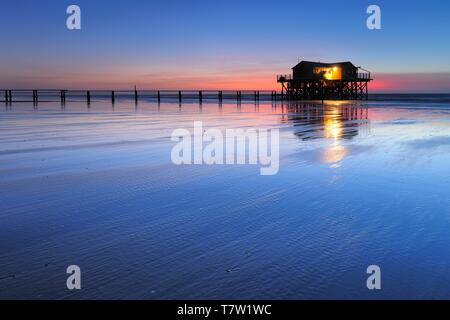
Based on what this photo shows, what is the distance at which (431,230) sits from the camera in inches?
206

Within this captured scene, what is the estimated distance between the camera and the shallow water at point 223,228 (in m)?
3.79

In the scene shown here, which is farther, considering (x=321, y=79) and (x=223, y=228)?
(x=321, y=79)

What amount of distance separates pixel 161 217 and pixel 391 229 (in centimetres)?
281

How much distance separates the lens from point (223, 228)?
210 inches

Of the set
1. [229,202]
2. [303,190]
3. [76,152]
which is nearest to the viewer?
[229,202]

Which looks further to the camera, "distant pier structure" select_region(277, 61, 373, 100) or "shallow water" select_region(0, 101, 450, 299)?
"distant pier structure" select_region(277, 61, 373, 100)

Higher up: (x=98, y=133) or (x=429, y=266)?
(x=98, y=133)

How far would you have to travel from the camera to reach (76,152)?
11312 millimetres

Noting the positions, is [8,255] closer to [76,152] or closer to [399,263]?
[399,263]

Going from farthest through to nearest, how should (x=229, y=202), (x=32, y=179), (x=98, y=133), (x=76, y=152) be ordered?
(x=98, y=133)
(x=76, y=152)
(x=32, y=179)
(x=229, y=202)

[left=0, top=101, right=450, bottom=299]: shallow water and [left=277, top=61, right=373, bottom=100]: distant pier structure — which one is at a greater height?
[left=277, top=61, right=373, bottom=100]: distant pier structure

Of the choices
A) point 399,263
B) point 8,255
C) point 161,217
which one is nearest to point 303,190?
point 161,217

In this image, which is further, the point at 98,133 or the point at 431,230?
the point at 98,133

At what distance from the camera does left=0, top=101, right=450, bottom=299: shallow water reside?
3785 mm
